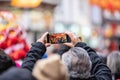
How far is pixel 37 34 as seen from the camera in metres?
21.0

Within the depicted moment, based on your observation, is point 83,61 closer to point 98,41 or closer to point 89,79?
point 89,79

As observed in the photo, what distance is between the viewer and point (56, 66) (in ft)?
9.62

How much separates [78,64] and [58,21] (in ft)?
93.6

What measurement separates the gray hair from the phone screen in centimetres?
39

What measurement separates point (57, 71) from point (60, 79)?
0.06 metres

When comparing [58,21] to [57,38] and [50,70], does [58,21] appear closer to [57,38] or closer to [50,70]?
[57,38]

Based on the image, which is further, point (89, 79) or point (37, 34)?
point (37, 34)

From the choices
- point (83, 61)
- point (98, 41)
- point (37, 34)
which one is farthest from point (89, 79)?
point (98, 41)

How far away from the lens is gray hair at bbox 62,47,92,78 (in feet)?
11.9

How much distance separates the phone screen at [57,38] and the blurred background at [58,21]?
1419 mm

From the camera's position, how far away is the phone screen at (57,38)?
4094 millimetres

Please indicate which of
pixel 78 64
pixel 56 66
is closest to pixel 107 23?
pixel 78 64

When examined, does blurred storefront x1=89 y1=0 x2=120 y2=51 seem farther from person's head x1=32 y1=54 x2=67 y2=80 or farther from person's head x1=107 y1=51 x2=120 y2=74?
person's head x1=32 y1=54 x2=67 y2=80

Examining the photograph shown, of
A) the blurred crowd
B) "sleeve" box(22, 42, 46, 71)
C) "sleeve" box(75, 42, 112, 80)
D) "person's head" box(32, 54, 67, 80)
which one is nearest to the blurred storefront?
the blurred crowd
